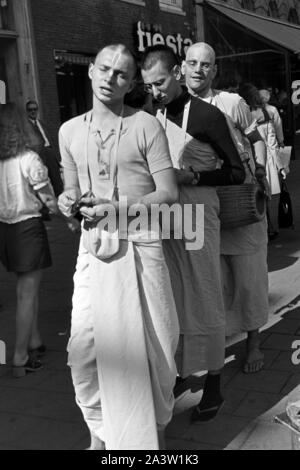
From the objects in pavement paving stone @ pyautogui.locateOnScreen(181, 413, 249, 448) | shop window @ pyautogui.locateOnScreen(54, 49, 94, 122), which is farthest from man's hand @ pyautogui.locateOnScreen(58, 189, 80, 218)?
shop window @ pyautogui.locateOnScreen(54, 49, 94, 122)

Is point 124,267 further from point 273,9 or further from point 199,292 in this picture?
point 273,9

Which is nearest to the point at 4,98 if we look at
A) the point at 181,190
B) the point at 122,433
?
the point at 181,190

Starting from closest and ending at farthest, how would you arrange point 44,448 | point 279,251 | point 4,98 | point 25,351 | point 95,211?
1. point 95,211
2. point 44,448
3. point 25,351
4. point 279,251
5. point 4,98

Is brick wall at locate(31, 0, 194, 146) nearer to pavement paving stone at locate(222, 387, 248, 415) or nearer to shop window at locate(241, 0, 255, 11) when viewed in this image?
shop window at locate(241, 0, 255, 11)

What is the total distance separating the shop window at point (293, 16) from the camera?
27156mm

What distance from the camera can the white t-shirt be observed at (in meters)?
4.07

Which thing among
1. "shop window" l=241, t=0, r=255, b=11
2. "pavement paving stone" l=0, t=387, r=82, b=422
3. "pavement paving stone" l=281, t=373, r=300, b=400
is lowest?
"pavement paving stone" l=281, t=373, r=300, b=400

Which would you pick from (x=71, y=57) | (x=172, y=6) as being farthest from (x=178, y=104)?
(x=172, y=6)

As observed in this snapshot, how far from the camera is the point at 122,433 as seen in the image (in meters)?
2.67

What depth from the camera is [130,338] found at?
2.64 m

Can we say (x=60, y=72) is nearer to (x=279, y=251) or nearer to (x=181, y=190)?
(x=279, y=251)

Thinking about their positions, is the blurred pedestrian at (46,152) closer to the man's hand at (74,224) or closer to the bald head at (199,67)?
the bald head at (199,67)

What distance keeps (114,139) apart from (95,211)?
0.32 m

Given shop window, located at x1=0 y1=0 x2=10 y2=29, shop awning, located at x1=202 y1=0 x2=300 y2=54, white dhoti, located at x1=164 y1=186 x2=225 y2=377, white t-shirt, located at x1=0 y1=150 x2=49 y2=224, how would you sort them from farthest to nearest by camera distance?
shop awning, located at x1=202 y1=0 x2=300 y2=54
shop window, located at x1=0 y1=0 x2=10 y2=29
white t-shirt, located at x1=0 y1=150 x2=49 y2=224
white dhoti, located at x1=164 y1=186 x2=225 y2=377
